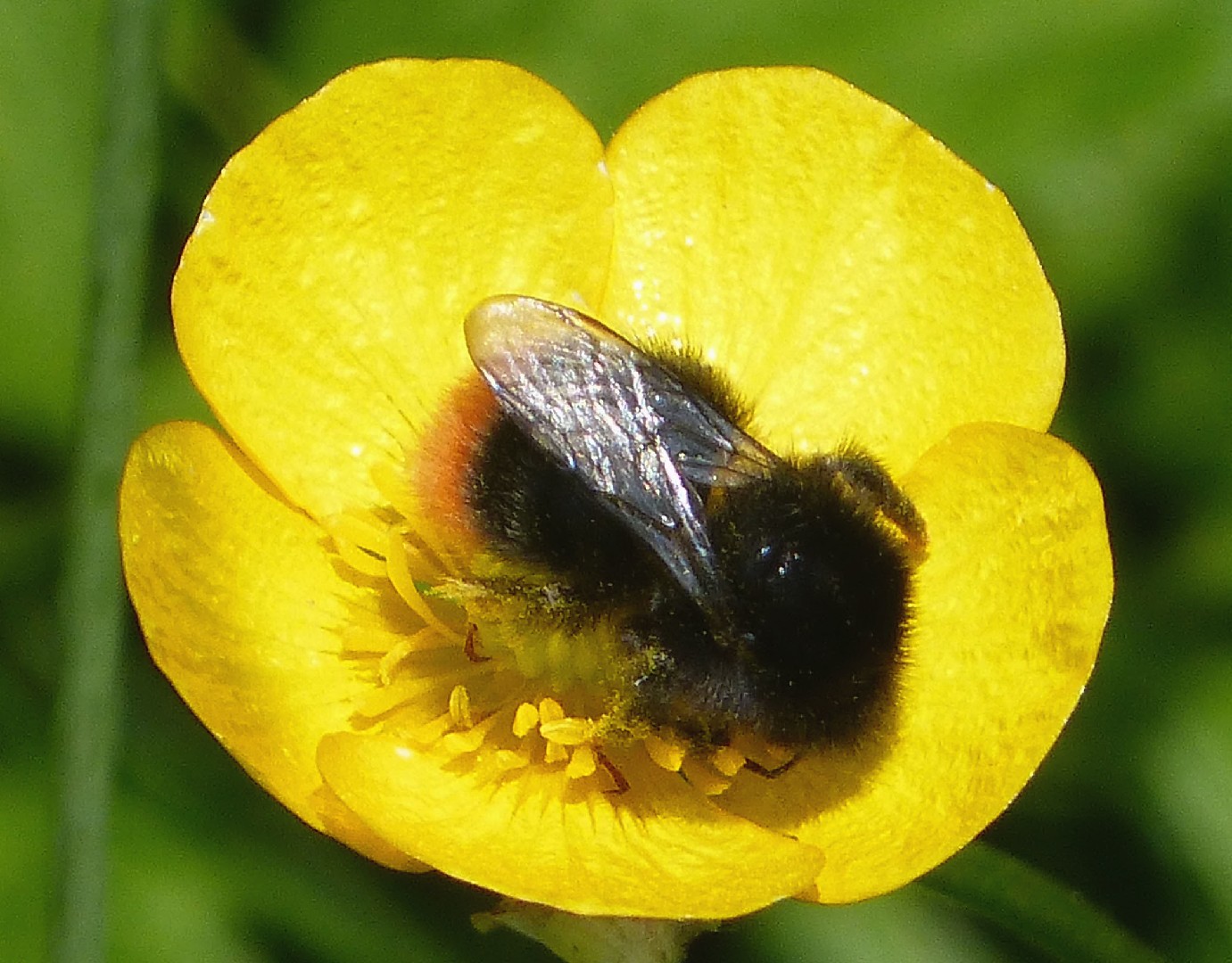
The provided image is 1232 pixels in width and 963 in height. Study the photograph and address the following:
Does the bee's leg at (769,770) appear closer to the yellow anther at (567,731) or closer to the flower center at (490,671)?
the flower center at (490,671)

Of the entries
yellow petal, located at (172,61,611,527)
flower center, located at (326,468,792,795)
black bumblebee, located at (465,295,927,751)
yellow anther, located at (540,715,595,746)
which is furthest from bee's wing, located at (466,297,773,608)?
yellow petal, located at (172,61,611,527)

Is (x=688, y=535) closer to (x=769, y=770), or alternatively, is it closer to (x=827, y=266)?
(x=769, y=770)

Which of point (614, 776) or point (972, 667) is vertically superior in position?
point (972, 667)

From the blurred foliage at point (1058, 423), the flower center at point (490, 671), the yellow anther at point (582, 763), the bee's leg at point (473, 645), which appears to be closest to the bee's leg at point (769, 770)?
the flower center at point (490, 671)

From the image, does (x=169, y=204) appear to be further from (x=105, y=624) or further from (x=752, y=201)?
(x=105, y=624)

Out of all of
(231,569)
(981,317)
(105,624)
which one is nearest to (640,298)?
(981,317)

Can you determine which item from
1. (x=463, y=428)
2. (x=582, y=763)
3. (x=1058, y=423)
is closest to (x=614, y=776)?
(x=582, y=763)
